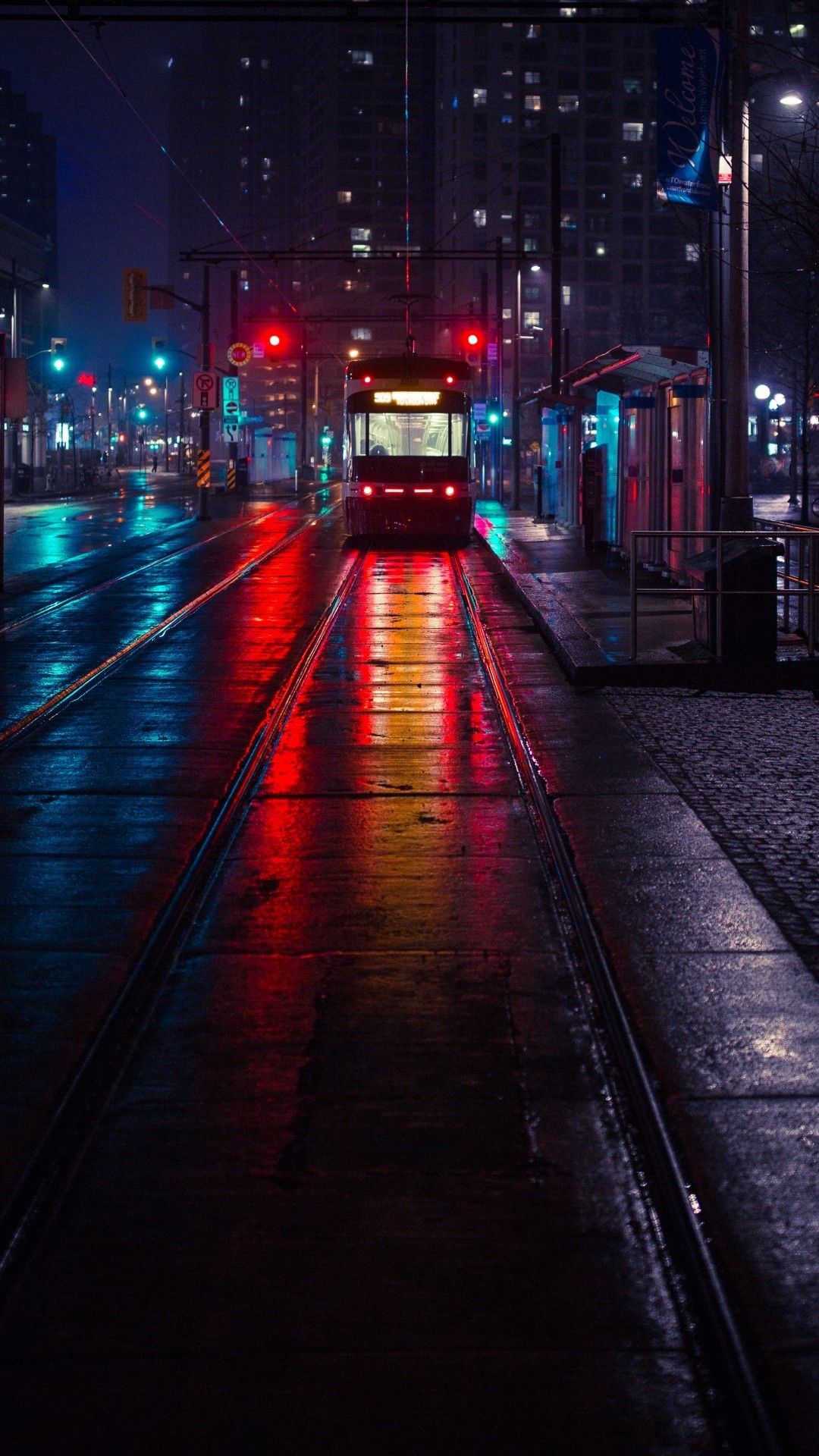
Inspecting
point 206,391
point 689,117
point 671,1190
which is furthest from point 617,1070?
point 206,391

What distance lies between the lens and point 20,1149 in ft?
16.2

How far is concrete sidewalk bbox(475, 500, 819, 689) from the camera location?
15.5 meters

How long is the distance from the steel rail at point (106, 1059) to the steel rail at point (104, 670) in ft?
8.80

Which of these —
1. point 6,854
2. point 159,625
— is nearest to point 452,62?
point 159,625

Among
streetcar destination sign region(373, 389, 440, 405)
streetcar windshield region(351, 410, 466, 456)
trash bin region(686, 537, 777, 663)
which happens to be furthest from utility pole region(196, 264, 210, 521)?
trash bin region(686, 537, 777, 663)

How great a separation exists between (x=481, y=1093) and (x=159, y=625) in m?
15.7

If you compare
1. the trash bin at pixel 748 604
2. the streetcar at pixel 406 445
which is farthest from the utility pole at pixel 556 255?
the trash bin at pixel 748 604

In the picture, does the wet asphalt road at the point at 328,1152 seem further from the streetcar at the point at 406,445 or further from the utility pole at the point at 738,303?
the streetcar at the point at 406,445

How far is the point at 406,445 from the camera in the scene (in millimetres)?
33844

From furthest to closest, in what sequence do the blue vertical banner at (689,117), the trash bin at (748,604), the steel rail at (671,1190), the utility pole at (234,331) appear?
the utility pole at (234,331) < the trash bin at (748,604) < the blue vertical banner at (689,117) < the steel rail at (671,1190)

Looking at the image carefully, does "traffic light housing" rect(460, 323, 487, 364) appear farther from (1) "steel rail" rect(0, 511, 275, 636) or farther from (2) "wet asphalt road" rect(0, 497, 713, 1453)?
(2) "wet asphalt road" rect(0, 497, 713, 1453)

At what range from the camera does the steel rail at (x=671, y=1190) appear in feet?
11.8

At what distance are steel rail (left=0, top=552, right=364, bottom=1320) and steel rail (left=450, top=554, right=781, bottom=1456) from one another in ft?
5.26

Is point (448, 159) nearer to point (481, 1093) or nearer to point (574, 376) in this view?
point (574, 376)
